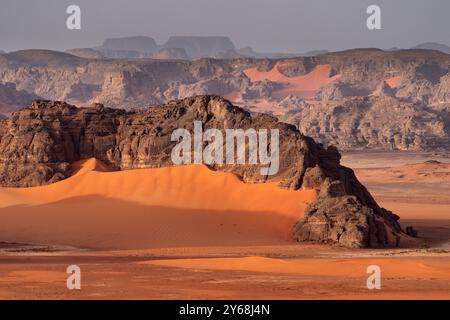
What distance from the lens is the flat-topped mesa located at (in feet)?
127

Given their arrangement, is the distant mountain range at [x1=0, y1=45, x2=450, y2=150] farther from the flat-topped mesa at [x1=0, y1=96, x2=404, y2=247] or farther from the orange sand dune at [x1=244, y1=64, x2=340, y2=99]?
the flat-topped mesa at [x1=0, y1=96, x2=404, y2=247]

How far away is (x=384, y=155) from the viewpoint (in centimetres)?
9875

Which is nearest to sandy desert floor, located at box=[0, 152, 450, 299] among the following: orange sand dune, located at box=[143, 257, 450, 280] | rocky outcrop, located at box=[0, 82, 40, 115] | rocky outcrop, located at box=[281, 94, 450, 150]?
orange sand dune, located at box=[143, 257, 450, 280]

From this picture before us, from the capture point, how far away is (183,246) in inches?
1403

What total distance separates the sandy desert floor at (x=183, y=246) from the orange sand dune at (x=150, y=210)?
4 centimetres

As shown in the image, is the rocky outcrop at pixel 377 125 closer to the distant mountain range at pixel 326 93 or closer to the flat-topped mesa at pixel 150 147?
the distant mountain range at pixel 326 93

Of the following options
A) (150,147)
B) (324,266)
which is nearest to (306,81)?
(150,147)

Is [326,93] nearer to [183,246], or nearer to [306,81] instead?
[306,81]

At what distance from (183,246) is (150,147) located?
7.33 metres

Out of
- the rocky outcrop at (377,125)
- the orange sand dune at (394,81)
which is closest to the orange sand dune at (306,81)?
the orange sand dune at (394,81)

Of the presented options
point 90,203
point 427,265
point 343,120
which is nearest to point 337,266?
point 427,265

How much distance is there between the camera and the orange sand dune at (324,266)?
26750mm

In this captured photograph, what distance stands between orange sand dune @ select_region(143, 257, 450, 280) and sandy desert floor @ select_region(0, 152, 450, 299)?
3cm
